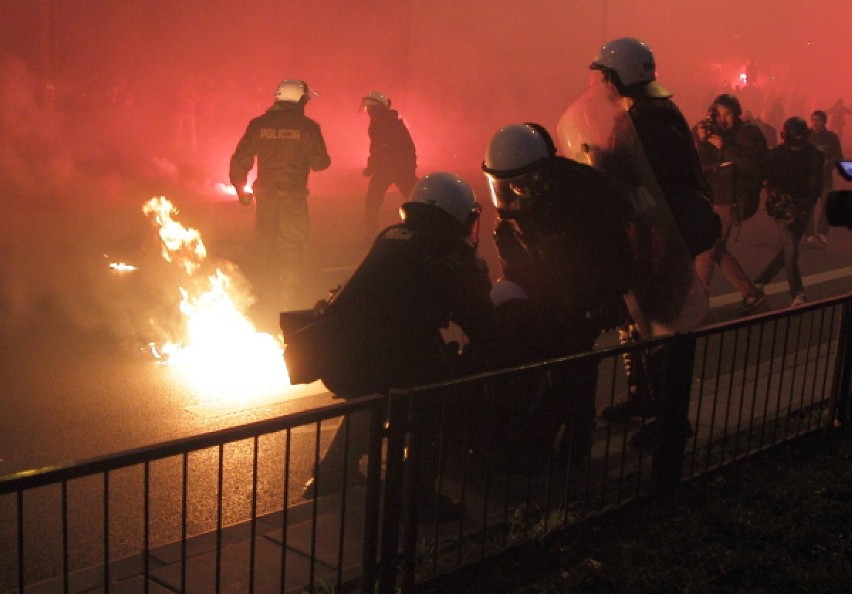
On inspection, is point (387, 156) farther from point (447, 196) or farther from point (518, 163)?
point (447, 196)

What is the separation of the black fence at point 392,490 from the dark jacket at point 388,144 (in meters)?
8.31

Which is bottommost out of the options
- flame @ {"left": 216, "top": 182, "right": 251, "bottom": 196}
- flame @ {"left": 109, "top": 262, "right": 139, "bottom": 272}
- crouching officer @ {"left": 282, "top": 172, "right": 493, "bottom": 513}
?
flame @ {"left": 109, "top": 262, "right": 139, "bottom": 272}

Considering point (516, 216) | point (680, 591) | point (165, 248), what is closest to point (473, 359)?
point (516, 216)

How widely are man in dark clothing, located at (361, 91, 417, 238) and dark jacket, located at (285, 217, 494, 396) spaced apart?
30.4 feet

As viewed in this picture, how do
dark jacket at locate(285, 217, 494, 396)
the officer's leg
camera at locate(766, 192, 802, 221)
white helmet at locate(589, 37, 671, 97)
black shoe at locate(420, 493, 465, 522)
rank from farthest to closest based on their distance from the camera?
camera at locate(766, 192, 802, 221), the officer's leg, white helmet at locate(589, 37, 671, 97), dark jacket at locate(285, 217, 494, 396), black shoe at locate(420, 493, 465, 522)

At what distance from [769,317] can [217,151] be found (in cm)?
1919

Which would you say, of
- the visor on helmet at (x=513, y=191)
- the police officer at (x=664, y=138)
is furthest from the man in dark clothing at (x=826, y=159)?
the visor on helmet at (x=513, y=191)

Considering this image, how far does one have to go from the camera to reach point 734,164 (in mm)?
9328

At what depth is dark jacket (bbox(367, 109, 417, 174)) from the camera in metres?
13.7

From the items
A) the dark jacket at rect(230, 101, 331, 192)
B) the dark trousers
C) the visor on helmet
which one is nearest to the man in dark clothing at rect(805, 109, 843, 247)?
the dark trousers

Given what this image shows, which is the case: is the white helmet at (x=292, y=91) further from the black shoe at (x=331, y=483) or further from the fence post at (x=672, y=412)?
the fence post at (x=672, y=412)

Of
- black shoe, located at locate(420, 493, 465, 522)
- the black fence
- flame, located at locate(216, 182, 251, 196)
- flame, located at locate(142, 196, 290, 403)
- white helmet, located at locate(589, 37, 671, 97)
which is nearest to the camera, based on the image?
the black fence

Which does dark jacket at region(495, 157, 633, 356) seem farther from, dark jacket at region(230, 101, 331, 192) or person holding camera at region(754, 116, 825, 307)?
person holding camera at region(754, 116, 825, 307)

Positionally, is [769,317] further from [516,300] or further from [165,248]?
[165,248]
